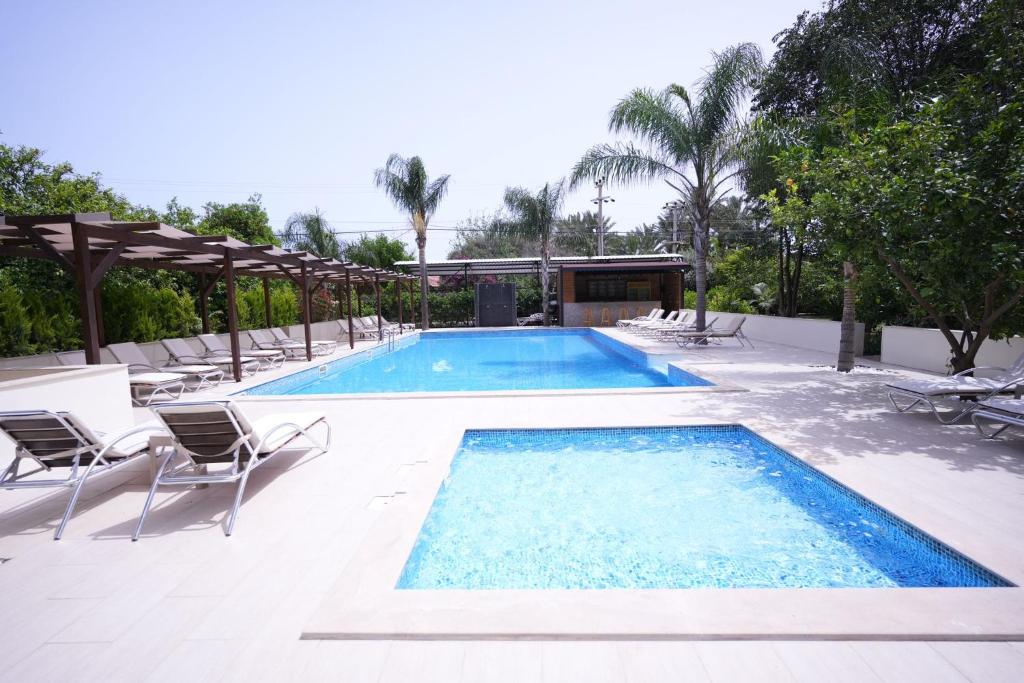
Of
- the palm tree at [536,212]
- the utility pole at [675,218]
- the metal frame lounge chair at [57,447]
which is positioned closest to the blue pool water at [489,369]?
the metal frame lounge chair at [57,447]

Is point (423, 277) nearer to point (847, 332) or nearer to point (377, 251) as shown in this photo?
point (377, 251)

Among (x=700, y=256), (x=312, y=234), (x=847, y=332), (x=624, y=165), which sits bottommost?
(x=847, y=332)

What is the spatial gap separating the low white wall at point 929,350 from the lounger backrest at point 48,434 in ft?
35.3

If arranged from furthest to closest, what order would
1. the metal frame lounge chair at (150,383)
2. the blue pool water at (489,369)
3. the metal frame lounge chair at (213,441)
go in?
the blue pool water at (489,369) < the metal frame lounge chair at (150,383) < the metal frame lounge chair at (213,441)

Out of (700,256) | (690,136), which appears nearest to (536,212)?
(700,256)

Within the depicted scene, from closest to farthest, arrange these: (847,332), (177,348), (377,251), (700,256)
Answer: (847,332) → (177,348) → (700,256) → (377,251)

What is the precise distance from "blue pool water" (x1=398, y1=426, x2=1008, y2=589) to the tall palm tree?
9.37 m

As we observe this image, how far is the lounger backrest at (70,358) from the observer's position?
785 cm

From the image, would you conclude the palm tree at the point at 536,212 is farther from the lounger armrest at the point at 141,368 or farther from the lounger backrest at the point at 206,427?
the lounger backrest at the point at 206,427

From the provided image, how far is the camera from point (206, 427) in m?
3.40

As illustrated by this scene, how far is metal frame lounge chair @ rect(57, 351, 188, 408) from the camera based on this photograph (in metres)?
7.48

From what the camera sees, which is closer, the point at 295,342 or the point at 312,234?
the point at 295,342

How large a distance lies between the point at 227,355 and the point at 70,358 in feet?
8.85

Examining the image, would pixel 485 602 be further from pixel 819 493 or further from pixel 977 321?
pixel 977 321
